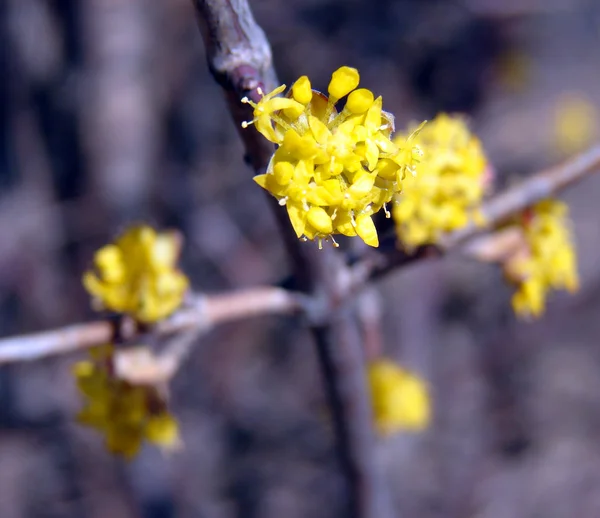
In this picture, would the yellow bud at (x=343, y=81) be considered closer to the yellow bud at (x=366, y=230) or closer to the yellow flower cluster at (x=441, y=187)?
the yellow bud at (x=366, y=230)

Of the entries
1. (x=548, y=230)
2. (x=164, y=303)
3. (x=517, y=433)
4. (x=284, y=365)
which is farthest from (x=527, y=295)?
(x=284, y=365)

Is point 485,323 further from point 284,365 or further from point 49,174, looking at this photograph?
point 49,174

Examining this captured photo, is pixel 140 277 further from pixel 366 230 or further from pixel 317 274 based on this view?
pixel 366 230

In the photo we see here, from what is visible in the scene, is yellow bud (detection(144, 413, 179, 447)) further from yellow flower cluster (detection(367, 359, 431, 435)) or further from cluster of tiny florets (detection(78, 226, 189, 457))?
yellow flower cluster (detection(367, 359, 431, 435))

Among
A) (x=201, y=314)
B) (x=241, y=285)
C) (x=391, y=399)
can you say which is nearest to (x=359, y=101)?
(x=201, y=314)

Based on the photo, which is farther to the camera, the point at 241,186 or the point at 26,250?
the point at 241,186

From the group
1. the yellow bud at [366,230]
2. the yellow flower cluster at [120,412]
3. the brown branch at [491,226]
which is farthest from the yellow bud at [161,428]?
the yellow bud at [366,230]
